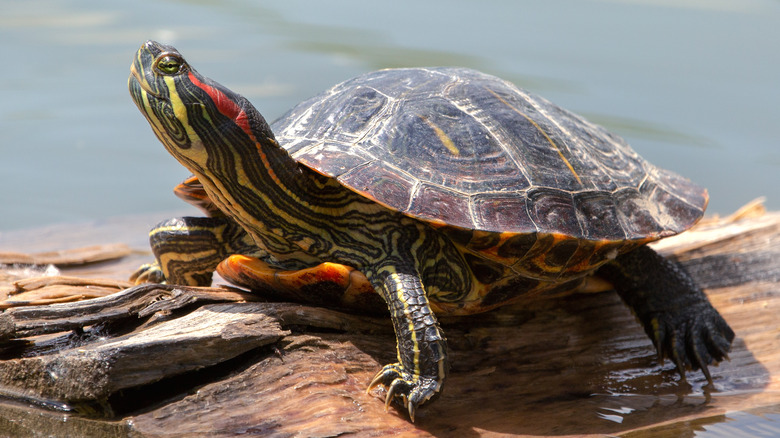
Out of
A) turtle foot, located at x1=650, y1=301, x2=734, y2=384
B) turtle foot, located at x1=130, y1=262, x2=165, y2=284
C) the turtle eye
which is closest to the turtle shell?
turtle foot, located at x1=650, y1=301, x2=734, y2=384

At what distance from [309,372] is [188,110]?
44.2 inches

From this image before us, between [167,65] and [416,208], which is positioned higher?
[167,65]

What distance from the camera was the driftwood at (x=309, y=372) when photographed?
2.64 metres

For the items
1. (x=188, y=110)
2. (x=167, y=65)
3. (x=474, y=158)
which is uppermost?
(x=167, y=65)

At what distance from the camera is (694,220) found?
3.74 metres

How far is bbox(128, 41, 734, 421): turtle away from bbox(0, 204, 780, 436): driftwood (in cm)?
14

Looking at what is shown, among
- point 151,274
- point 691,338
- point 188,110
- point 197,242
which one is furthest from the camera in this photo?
point 151,274

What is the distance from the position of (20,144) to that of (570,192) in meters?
6.12

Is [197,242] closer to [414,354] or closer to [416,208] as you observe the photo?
[416,208]

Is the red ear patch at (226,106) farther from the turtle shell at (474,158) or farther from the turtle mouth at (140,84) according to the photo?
the turtle shell at (474,158)

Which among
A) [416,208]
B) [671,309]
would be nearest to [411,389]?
[416,208]

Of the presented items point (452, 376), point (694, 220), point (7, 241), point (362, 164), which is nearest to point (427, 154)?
point (362, 164)

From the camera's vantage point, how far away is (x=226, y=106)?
2805 millimetres

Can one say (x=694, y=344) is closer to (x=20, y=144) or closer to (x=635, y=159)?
(x=635, y=159)
